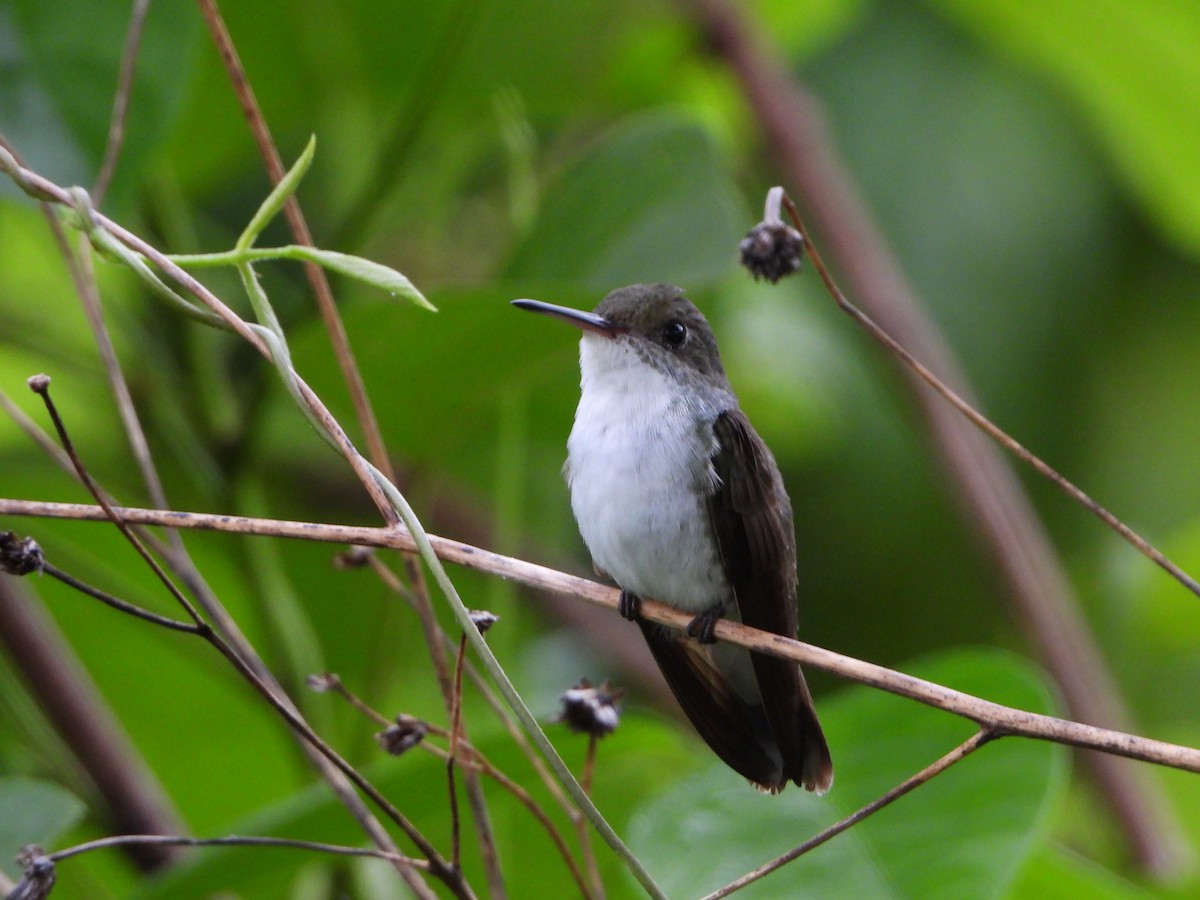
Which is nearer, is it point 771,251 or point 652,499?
point 771,251

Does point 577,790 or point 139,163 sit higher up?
point 139,163

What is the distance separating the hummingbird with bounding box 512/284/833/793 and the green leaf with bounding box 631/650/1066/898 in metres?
0.06

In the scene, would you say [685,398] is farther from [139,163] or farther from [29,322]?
[29,322]

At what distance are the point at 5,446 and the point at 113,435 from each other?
193 millimetres

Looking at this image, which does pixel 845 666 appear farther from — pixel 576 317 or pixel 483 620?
pixel 576 317

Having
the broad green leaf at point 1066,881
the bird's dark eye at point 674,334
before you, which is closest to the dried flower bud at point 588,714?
the broad green leaf at point 1066,881

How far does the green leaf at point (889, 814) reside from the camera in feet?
5.38

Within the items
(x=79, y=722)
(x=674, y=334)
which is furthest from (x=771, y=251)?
(x=79, y=722)

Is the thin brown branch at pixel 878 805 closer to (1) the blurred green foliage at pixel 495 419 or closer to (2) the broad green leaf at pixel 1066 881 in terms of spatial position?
(1) the blurred green foliage at pixel 495 419

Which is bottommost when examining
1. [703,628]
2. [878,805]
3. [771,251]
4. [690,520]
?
[878,805]

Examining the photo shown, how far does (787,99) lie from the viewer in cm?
263

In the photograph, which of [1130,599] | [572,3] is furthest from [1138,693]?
[572,3]

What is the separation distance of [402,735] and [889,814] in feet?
2.37

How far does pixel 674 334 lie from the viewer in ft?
7.54
